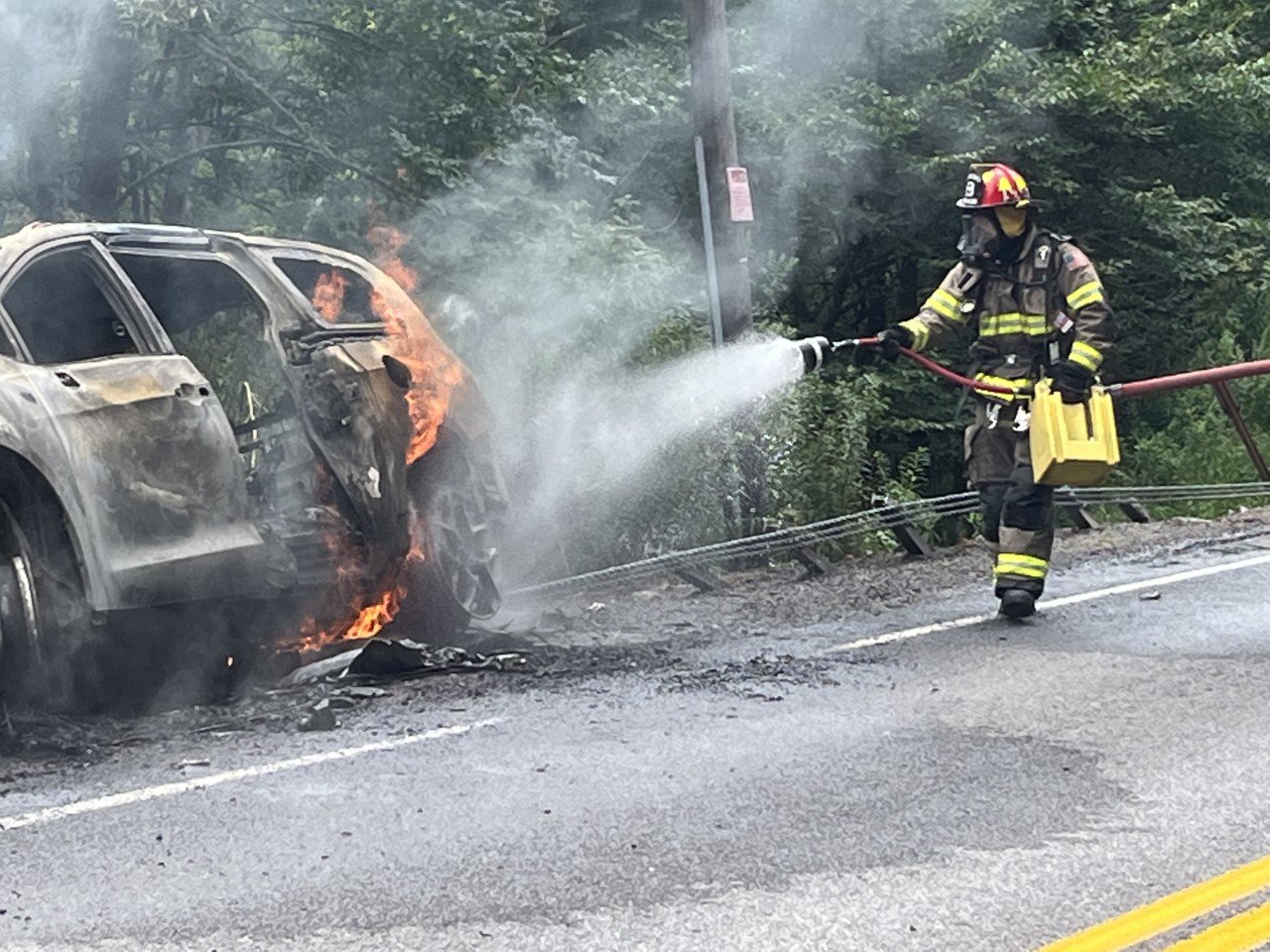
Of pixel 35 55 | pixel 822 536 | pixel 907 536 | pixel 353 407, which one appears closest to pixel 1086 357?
pixel 822 536

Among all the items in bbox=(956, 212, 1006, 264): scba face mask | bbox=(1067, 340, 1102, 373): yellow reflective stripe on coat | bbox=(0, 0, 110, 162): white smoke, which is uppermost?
bbox=(0, 0, 110, 162): white smoke

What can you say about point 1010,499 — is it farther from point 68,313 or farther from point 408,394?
point 68,313

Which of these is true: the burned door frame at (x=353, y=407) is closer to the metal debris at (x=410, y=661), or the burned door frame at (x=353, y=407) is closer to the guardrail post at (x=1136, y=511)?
the metal debris at (x=410, y=661)

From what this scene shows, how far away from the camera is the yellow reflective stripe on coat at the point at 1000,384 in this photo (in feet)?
28.1

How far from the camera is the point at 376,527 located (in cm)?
743

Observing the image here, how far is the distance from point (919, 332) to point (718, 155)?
2724mm

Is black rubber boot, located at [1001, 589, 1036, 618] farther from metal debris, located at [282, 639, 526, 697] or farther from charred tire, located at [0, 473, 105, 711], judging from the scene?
charred tire, located at [0, 473, 105, 711]

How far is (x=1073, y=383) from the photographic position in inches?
328

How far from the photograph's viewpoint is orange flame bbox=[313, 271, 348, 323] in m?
8.00

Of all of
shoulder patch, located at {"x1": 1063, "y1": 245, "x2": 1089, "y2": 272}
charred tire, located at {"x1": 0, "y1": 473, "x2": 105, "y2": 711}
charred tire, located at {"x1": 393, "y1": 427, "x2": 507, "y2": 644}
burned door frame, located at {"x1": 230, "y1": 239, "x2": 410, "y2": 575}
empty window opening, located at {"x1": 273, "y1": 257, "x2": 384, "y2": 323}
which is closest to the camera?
charred tire, located at {"x1": 0, "y1": 473, "x2": 105, "y2": 711}

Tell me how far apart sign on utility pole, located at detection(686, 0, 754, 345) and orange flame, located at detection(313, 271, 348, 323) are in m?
3.35

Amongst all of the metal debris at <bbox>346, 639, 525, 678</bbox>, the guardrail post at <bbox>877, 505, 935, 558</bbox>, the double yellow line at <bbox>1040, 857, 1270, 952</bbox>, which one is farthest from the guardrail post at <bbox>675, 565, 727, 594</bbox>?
the double yellow line at <bbox>1040, 857, 1270, 952</bbox>

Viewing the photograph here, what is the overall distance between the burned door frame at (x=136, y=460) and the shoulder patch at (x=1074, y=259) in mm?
3943

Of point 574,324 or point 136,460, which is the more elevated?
point 574,324
